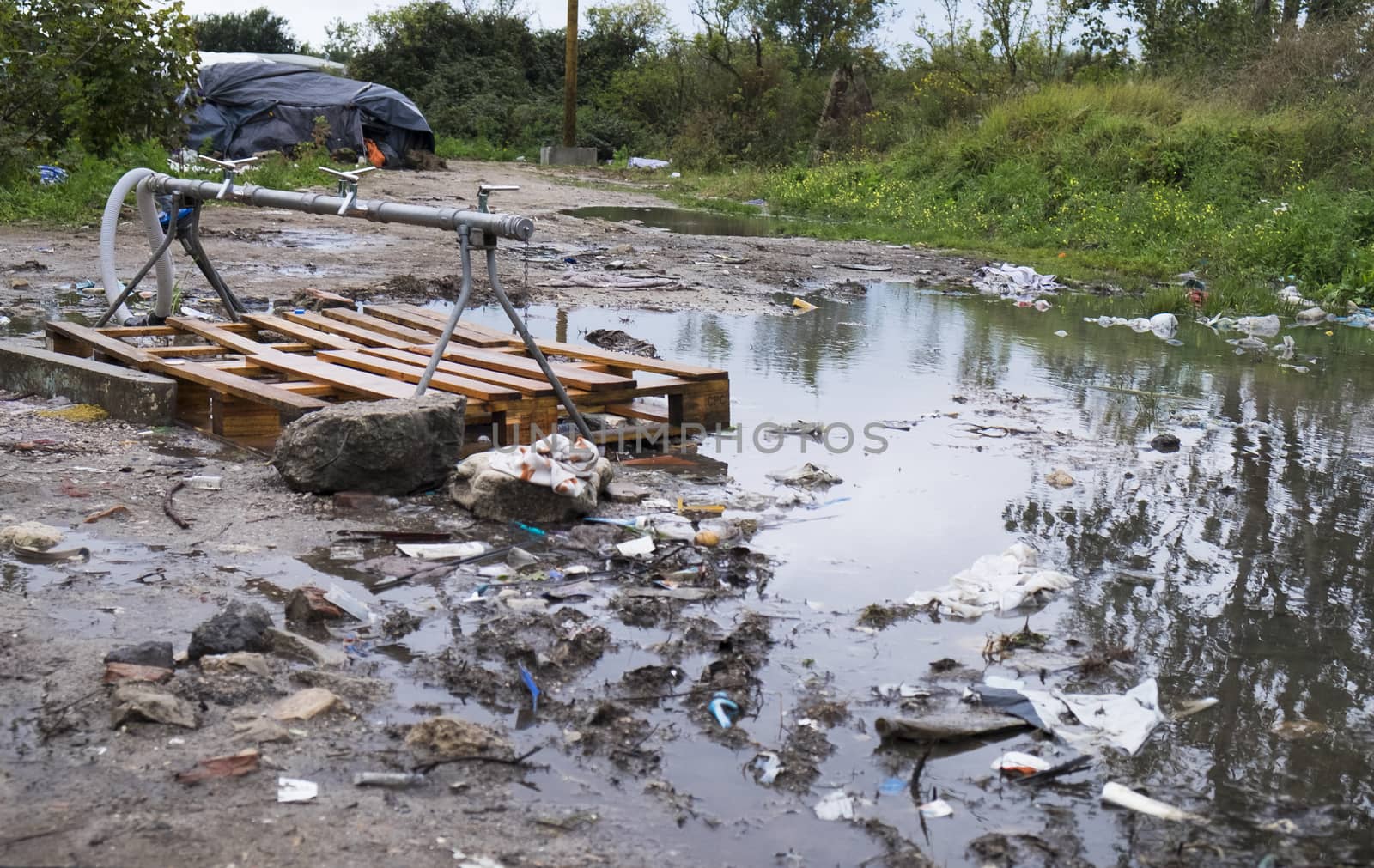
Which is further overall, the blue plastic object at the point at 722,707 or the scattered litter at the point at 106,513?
the scattered litter at the point at 106,513

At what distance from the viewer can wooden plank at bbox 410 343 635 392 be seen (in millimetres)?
4828

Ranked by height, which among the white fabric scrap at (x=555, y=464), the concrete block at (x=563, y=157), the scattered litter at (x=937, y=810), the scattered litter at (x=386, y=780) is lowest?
the scattered litter at (x=937, y=810)

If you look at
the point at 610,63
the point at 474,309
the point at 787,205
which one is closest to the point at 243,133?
the point at 787,205

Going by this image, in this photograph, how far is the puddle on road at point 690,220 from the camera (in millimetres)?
14828

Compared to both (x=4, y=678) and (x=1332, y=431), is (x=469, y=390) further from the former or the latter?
(x=1332, y=431)

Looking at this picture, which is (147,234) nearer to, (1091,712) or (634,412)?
(634,412)

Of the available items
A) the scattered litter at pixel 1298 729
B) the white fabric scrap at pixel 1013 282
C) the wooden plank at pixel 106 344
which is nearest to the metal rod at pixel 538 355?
the wooden plank at pixel 106 344

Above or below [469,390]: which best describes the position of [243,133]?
above

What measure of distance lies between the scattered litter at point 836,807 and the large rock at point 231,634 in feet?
4.19

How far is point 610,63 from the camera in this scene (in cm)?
4000

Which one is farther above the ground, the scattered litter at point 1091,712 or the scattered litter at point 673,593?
the scattered litter at point 673,593

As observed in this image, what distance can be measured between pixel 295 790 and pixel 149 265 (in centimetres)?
442

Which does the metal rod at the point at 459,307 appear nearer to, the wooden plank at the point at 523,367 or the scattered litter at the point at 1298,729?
the wooden plank at the point at 523,367

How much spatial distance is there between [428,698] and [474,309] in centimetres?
584
